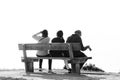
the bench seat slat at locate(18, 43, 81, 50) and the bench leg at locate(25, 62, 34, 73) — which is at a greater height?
the bench seat slat at locate(18, 43, 81, 50)

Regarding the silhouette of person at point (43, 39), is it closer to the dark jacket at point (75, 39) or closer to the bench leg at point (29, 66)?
the bench leg at point (29, 66)

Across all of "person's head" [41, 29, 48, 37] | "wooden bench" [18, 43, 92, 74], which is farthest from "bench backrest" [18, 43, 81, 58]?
"person's head" [41, 29, 48, 37]

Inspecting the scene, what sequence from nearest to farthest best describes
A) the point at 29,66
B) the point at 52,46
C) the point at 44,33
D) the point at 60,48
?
the point at 60,48
the point at 52,46
the point at 44,33
the point at 29,66

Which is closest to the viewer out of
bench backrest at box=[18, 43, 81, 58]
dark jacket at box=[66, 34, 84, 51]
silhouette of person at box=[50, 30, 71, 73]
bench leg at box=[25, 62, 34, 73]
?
bench backrest at box=[18, 43, 81, 58]

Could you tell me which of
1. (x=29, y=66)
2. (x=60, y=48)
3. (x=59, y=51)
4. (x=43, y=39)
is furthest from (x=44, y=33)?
(x=29, y=66)

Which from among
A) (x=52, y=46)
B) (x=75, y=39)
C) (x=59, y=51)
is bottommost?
(x=59, y=51)

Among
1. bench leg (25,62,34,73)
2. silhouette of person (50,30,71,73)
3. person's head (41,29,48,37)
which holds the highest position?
person's head (41,29,48,37)

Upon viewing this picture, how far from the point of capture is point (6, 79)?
1561 cm

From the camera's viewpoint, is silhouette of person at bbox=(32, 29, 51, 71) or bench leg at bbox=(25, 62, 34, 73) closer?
silhouette of person at bbox=(32, 29, 51, 71)

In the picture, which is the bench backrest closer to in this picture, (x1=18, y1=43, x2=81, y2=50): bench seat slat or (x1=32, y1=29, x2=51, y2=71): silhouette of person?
(x1=18, y1=43, x2=81, y2=50): bench seat slat

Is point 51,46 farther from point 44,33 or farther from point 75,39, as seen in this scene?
point 75,39

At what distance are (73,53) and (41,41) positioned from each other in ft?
5.16

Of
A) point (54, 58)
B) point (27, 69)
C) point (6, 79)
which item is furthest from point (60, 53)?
point (6, 79)

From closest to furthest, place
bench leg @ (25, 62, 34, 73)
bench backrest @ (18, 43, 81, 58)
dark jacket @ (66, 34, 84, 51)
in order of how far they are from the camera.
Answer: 1. bench backrest @ (18, 43, 81, 58)
2. dark jacket @ (66, 34, 84, 51)
3. bench leg @ (25, 62, 34, 73)
